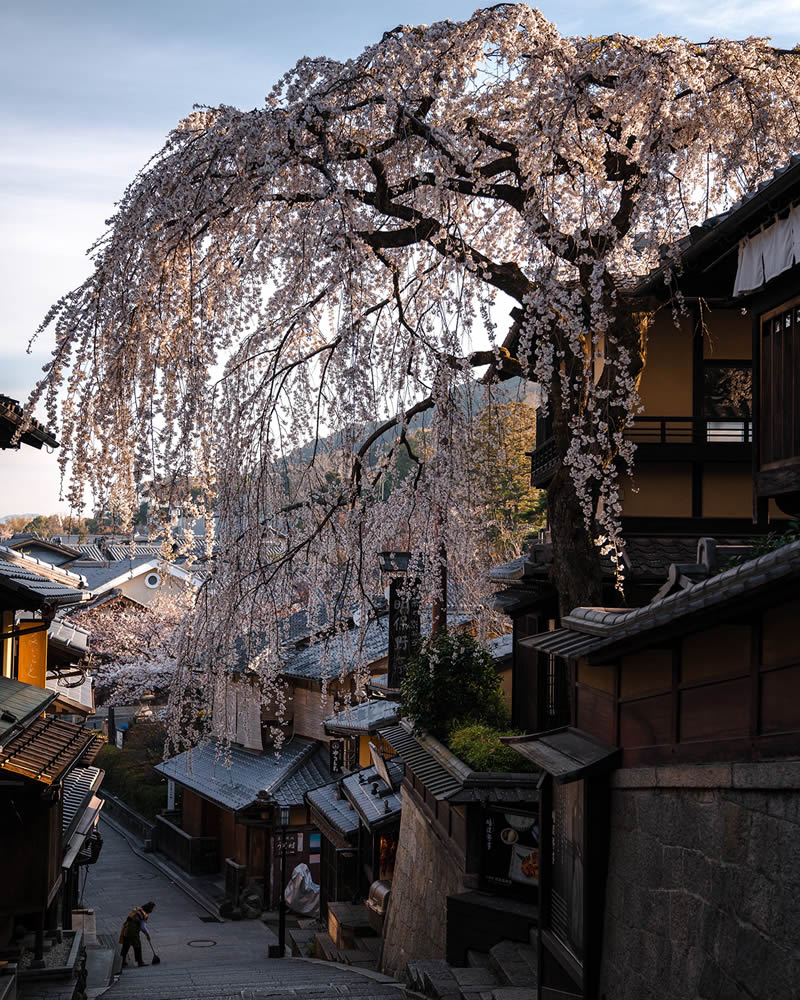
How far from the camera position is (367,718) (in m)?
22.2

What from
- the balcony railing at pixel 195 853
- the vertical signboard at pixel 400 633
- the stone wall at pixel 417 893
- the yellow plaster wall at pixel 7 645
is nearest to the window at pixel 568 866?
the stone wall at pixel 417 893

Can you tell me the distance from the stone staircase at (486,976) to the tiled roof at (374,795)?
592cm

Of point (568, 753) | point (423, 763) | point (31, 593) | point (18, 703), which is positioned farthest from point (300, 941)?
point (568, 753)

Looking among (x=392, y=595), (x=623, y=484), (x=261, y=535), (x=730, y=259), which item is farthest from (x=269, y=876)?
(x=730, y=259)

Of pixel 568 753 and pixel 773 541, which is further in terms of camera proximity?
pixel 568 753

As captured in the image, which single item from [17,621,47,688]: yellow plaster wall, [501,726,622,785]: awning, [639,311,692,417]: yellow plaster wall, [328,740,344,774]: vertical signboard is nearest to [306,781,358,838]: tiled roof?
[328,740,344,774]: vertical signboard

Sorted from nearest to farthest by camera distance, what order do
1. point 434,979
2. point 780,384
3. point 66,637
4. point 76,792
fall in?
point 780,384 < point 434,979 < point 76,792 < point 66,637

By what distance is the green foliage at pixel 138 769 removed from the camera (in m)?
37.0

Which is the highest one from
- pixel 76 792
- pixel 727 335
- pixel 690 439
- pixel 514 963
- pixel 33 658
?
pixel 727 335

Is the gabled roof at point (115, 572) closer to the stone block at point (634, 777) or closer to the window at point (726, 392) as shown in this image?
the window at point (726, 392)

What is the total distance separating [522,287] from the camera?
9.62 m

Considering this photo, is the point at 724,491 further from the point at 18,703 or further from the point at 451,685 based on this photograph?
the point at 18,703

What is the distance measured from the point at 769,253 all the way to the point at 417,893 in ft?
39.0

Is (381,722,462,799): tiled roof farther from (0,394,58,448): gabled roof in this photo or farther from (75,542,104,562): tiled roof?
(75,542,104,562): tiled roof
